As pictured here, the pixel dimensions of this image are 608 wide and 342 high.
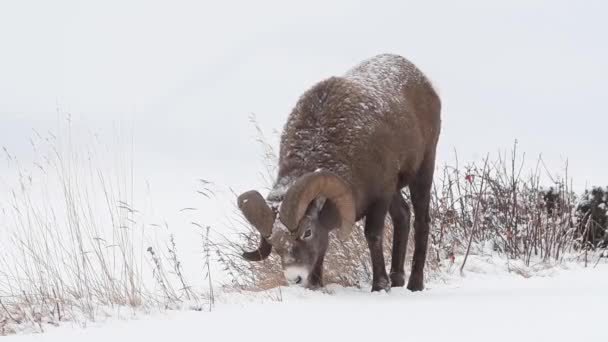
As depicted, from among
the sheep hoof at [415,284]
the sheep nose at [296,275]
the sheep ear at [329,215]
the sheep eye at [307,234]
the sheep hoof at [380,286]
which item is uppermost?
the sheep ear at [329,215]

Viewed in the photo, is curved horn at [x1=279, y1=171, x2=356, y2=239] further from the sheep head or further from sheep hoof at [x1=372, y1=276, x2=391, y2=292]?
sheep hoof at [x1=372, y1=276, x2=391, y2=292]

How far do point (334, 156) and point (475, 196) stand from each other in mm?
5930

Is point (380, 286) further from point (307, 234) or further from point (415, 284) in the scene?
point (307, 234)

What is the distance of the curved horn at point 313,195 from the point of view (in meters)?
6.98

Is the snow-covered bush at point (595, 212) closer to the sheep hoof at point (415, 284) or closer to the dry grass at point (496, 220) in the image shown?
the dry grass at point (496, 220)

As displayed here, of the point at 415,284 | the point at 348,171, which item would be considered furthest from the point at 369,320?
the point at 415,284

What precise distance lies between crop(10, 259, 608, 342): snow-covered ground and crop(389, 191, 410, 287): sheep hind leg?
4.66ft

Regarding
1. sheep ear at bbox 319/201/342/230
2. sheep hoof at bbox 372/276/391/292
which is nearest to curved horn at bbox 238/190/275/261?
sheep ear at bbox 319/201/342/230

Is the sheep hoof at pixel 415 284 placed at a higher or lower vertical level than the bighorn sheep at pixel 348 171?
lower

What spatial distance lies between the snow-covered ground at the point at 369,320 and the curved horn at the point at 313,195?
0.63 metres

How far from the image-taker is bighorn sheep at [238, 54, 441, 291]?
7.15 meters

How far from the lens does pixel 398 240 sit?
8.89 metres

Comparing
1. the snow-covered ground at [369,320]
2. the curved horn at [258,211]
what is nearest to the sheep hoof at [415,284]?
the snow-covered ground at [369,320]

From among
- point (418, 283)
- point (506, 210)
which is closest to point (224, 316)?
point (418, 283)
